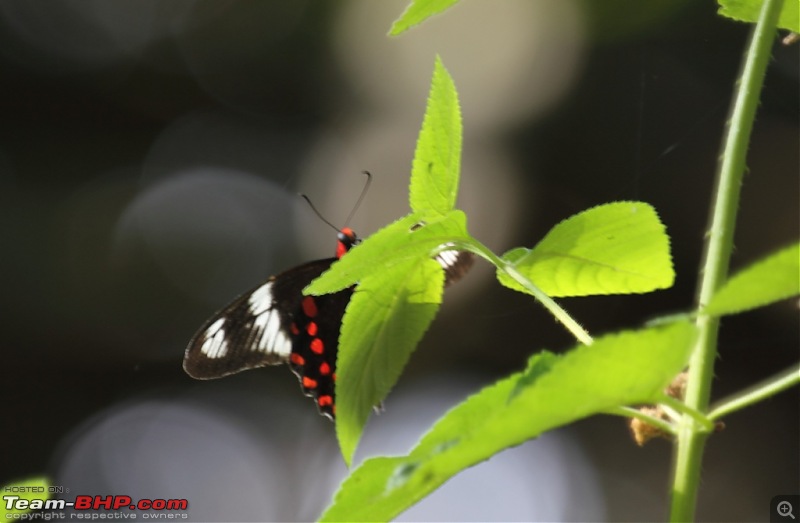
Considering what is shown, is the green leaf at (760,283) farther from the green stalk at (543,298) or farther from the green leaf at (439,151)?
the green leaf at (439,151)

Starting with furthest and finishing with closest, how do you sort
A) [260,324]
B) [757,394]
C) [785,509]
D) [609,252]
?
[260,324]
[785,509]
[609,252]
[757,394]

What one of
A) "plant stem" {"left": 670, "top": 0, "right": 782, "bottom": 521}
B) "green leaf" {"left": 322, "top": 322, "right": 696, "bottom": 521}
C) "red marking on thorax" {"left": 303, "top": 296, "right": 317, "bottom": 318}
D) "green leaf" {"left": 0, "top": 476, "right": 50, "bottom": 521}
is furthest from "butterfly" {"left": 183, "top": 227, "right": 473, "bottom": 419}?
"green leaf" {"left": 322, "top": 322, "right": 696, "bottom": 521}

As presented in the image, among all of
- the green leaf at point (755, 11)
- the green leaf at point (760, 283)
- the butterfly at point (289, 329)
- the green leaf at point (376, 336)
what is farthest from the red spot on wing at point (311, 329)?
the green leaf at point (760, 283)

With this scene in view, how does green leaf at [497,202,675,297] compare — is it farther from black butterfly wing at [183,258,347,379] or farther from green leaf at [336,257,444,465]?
black butterfly wing at [183,258,347,379]

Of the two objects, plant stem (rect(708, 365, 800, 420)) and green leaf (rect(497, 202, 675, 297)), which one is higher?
green leaf (rect(497, 202, 675, 297))

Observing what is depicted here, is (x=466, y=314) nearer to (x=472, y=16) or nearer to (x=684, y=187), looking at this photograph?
(x=684, y=187)

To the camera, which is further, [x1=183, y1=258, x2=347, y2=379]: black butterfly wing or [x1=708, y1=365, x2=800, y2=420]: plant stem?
[x1=183, y1=258, x2=347, y2=379]: black butterfly wing

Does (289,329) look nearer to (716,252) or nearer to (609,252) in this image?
(609,252)

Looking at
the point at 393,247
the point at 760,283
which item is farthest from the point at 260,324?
the point at 760,283
